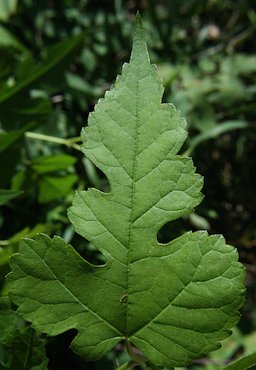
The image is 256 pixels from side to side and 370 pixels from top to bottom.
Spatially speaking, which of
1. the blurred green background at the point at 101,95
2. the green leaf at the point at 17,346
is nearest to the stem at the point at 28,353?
the green leaf at the point at 17,346

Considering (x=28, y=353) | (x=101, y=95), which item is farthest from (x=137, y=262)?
(x=101, y=95)

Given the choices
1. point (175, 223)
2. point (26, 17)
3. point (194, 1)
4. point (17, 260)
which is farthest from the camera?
point (194, 1)

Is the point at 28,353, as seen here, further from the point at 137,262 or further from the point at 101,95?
the point at 101,95

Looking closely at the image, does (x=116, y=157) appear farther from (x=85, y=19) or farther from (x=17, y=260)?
(x=85, y=19)

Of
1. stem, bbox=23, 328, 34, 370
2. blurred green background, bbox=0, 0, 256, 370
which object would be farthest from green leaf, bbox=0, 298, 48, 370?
blurred green background, bbox=0, 0, 256, 370

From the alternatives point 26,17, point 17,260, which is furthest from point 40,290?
point 26,17

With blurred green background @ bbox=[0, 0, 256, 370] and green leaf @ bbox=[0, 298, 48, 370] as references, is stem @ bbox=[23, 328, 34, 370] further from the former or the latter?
blurred green background @ bbox=[0, 0, 256, 370]
